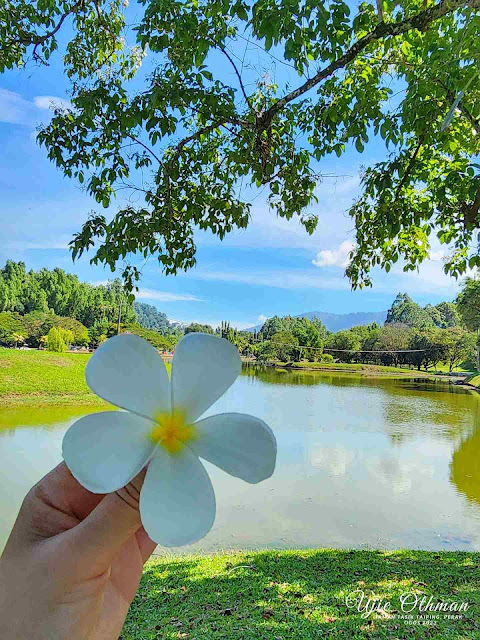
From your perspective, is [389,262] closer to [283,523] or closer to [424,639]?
[424,639]

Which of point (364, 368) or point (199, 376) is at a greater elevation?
point (199, 376)

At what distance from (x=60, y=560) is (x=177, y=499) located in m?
0.19

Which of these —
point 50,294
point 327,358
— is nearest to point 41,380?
point 50,294

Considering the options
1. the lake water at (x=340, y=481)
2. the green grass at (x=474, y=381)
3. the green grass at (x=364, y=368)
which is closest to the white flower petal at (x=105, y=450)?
the lake water at (x=340, y=481)

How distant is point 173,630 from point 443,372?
31.0 metres

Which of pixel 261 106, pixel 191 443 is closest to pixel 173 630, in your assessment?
pixel 191 443

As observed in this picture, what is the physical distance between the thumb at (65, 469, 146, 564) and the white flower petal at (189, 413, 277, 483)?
8 centimetres

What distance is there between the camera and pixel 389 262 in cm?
304

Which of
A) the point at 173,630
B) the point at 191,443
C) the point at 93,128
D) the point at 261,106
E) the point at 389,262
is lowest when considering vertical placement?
the point at 173,630

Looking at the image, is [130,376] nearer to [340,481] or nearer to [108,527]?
[108,527]

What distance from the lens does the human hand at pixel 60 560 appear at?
12.2 inches

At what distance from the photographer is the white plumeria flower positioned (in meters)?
0.19

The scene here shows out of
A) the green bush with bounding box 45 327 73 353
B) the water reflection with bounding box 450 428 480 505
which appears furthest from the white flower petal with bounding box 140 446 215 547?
the green bush with bounding box 45 327 73 353

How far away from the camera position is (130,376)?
20 cm
